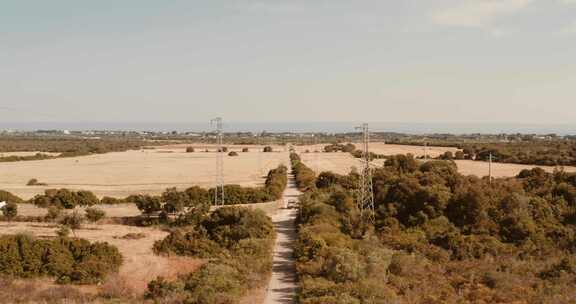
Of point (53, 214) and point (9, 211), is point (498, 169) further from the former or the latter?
point (9, 211)

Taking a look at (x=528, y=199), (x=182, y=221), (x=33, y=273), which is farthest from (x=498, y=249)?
(x=33, y=273)

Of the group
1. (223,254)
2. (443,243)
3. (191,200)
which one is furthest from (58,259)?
(443,243)

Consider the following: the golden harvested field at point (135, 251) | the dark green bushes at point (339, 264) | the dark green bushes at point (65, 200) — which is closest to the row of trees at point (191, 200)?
the golden harvested field at point (135, 251)

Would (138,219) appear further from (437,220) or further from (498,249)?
(498,249)

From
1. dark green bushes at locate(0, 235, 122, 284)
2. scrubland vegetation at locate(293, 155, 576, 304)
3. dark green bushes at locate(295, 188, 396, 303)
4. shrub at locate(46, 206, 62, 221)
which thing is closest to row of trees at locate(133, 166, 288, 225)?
shrub at locate(46, 206, 62, 221)

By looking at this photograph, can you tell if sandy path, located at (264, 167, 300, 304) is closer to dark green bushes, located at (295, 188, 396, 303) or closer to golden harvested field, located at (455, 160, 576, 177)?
dark green bushes, located at (295, 188, 396, 303)

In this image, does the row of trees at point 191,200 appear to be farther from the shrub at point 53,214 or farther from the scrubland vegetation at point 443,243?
the scrubland vegetation at point 443,243
